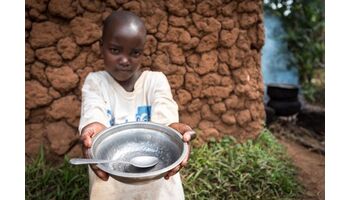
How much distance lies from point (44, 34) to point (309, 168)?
2642 millimetres

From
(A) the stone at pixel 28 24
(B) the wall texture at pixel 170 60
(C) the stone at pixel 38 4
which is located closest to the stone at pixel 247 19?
(B) the wall texture at pixel 170 60

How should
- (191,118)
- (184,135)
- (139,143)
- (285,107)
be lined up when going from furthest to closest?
(285,107) < (191,118) < (139,143) < (184,135)

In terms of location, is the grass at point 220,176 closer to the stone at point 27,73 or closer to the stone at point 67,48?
the stone at point 27,73

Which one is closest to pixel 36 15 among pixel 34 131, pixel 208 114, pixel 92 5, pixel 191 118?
pixel 92 5

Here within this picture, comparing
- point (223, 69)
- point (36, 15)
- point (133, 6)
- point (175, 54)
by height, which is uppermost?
point (133, 6)

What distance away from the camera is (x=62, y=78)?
295cm

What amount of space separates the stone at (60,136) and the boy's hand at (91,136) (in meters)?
1.36

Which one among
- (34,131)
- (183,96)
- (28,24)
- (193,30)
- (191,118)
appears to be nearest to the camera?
(28,24)

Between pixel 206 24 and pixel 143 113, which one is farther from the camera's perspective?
pixel 206 24

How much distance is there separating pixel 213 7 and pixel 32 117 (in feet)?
5.58

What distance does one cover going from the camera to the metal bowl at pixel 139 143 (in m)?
1.66

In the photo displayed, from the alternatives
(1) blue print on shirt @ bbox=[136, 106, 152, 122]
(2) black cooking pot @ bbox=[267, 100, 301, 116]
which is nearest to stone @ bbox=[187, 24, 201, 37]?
(1) blue print on shirt @ bbox=[136, 106, 152, 122]

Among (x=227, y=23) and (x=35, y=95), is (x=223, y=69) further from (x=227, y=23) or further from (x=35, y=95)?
(x=35, y=95)

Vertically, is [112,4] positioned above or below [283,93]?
above
